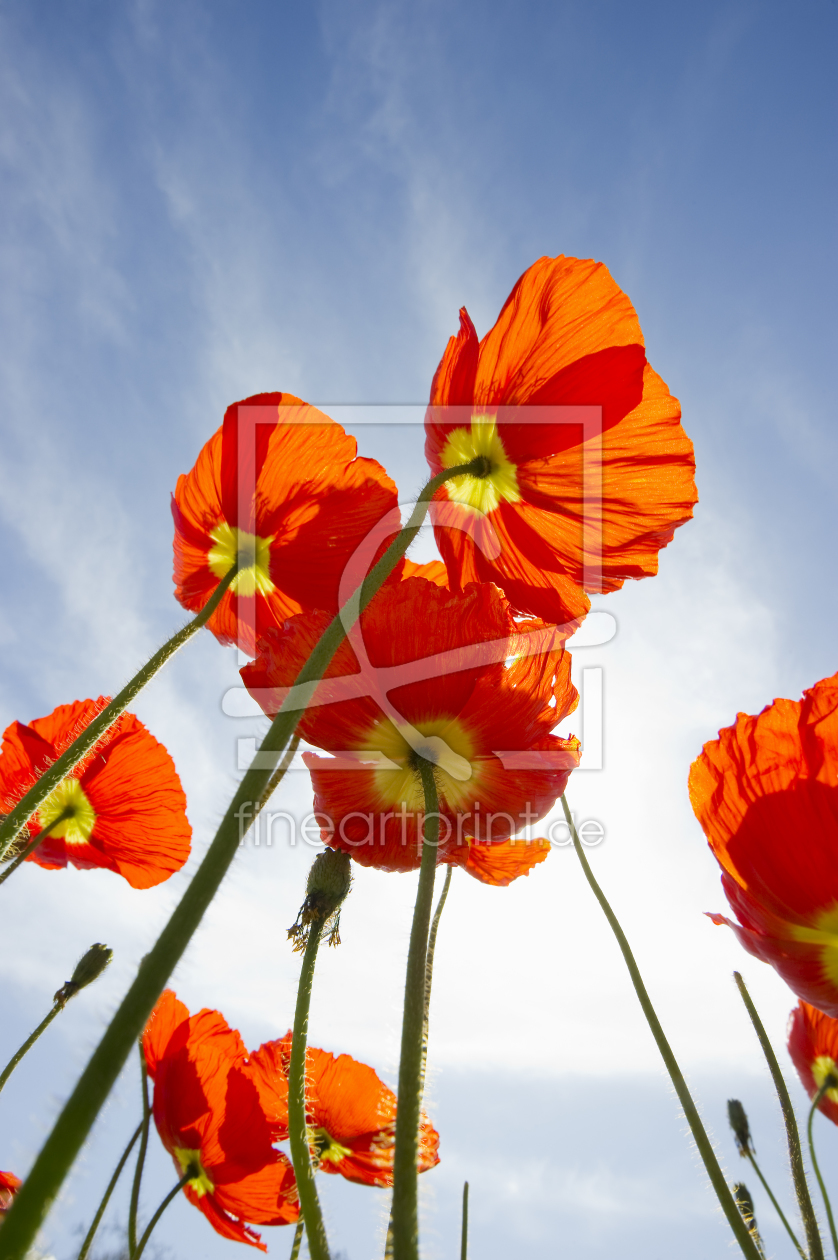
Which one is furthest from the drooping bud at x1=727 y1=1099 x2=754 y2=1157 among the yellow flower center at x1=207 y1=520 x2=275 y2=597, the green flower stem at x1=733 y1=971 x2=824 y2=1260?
the yellow flower center at x1=207 y1=520 x2=275 y2=597

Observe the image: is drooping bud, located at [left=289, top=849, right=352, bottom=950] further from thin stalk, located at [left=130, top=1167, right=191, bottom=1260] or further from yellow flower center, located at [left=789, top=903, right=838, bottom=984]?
yellow flower center, located at [left=789, top=903, right=838, bottom=984]

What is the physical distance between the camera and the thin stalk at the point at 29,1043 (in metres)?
0.92

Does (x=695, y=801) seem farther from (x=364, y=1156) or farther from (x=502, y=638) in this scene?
(x=364, y=1156)

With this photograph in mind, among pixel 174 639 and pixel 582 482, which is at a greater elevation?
pixel 582 482

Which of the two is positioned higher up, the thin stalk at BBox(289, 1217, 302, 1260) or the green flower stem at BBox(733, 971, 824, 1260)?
the green flower stem at BBox(733, 971, 824, 1260)

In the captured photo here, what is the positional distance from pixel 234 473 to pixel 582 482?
0.49 meters

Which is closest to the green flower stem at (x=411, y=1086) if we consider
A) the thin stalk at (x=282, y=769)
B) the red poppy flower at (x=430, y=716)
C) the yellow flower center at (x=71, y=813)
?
the thin stalk at (x=282, y=769)

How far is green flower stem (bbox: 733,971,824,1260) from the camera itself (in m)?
0.73

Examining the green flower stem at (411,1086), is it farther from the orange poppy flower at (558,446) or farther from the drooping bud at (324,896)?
the orange poppy flower at (558,446)

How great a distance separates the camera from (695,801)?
84 centimetres

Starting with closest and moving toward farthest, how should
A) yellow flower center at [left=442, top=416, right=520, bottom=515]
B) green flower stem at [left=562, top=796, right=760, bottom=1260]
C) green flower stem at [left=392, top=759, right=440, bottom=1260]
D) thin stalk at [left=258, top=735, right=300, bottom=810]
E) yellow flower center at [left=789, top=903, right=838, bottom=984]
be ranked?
green flower stem at [left=392, top=759, right=440, bottom=1260]
green flower stem at [left=562, top=796, right=760, bottom=1260]
thin stalk at [left=258, top=735, right=300, bottom=810]
yellow flower center at [left=789, top=903, right=838, bottom=984]
yellow flower center at [left=442, top=416, right=520, bottom=515]

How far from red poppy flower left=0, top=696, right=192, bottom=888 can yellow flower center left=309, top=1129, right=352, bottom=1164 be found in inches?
18.6

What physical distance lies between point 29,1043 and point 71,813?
19.3 inches

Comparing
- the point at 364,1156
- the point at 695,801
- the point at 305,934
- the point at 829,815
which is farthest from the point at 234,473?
the point at 364,1156
